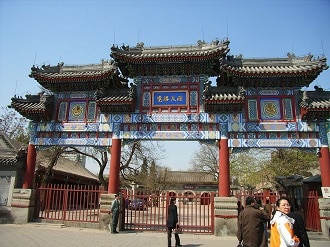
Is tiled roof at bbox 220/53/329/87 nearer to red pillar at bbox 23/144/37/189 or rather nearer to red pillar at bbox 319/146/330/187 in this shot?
red pillar at bbox 319/146/330/187

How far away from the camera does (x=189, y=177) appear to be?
48.2 meters

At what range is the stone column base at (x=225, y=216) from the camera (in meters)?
10.8

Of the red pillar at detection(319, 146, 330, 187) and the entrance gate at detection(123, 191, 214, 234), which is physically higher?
the red pillar at detection(319, 146, 330, 187)

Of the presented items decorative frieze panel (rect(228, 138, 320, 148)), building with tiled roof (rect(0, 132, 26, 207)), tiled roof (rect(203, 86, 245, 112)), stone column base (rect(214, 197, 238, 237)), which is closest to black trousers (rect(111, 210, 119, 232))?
stone column base (rect(214, 197, 238, 237))

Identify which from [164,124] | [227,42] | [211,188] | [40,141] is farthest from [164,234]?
[211,188]

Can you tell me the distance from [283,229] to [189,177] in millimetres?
44837

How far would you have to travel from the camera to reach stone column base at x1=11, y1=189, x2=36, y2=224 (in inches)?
492

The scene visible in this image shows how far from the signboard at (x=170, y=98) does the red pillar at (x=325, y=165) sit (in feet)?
19.5

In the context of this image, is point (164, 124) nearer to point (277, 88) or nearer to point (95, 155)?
point (277, 88)

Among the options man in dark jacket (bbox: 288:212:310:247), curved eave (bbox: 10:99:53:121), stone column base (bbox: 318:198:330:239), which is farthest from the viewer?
curved eave (bbox: 10:99:53:121)

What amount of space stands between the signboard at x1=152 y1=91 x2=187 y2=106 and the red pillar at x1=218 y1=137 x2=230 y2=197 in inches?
97.3

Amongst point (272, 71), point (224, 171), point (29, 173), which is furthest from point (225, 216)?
point (29, 173)

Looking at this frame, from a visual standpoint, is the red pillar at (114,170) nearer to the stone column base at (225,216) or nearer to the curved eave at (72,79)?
the curved eave at (72,79)

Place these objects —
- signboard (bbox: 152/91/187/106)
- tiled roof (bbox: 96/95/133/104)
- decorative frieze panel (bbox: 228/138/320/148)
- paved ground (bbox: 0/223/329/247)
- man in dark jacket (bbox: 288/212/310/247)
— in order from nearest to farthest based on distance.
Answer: man in dark jacket (bbox: 288/212/310/247) < paved ground (bbox: 0/223/329/247) < decorative frieze panel (bbox: 228/138/320/148) < tiled roof (bbox: 96/95/133/104) < signboard (bbox: 152/91/187/106)
